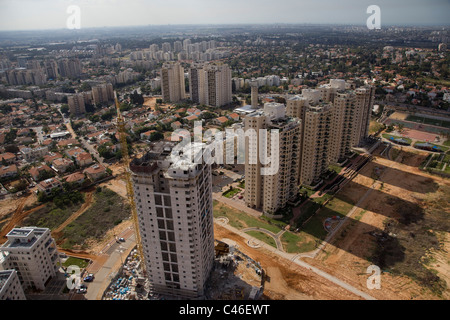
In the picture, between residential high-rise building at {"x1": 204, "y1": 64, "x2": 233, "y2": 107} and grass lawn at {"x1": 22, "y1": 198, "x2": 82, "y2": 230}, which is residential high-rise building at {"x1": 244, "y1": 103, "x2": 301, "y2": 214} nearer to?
grass lawn at {"x1": 22, "y1": 198, "x2": 82, "y2": 230}

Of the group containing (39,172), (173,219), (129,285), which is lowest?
(129,285)

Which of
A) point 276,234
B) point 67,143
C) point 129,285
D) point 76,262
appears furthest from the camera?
point 67,143

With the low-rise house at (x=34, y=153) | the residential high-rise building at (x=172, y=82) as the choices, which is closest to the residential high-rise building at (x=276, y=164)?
the low-rise house at (x=34, y=153)

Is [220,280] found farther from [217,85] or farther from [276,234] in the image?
[217,85]

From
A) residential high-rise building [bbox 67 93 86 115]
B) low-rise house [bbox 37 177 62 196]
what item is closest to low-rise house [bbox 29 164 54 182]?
low-rise house [bbox 37 177 62 196]

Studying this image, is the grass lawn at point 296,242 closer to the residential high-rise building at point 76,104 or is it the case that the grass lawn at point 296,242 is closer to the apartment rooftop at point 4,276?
the apartment rooftop at point 4,276

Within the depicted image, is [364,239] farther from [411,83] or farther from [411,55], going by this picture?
[411,55]

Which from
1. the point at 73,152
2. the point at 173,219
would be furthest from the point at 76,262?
the point at 73,152

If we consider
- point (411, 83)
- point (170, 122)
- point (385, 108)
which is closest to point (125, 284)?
point (170, 122)
